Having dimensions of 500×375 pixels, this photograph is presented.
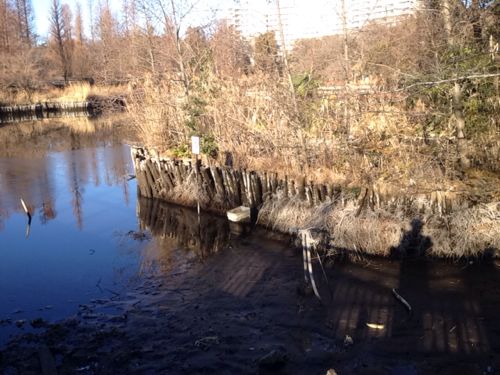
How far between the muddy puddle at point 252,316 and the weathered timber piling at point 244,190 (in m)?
1.10

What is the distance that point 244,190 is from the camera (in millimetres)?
11609

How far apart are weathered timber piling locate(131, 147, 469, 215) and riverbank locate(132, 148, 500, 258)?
0.02 m

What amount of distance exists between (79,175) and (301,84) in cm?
873

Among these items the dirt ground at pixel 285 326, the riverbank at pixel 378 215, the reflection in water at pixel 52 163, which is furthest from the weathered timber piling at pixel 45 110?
the dirt ground at pixel 285 326

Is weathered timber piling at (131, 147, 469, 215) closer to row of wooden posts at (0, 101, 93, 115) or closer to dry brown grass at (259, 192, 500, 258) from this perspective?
dry brown grass at (259, 192, 500, 258)

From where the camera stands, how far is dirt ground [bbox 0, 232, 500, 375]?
232 inches

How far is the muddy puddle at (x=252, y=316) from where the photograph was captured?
5926mm

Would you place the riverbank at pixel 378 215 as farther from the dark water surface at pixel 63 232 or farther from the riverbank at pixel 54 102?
the riverbank at pixel 54 102

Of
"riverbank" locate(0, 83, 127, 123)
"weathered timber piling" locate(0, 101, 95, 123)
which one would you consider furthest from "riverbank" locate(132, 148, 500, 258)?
"riverbank" locate(0, 83, 127, 123)

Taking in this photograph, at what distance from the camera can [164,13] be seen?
49.5 feet

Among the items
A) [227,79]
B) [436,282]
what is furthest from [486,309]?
[227,79]

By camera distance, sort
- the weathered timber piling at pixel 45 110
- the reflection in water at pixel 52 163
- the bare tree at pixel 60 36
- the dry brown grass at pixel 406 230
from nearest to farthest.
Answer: the dry brown grass at pixel 406 230 < the reflection in water at pixel 52 163 < the weathered timber piling at pixel 45 110 < the bare tree at pixel 60 36

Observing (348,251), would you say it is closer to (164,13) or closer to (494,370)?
(494,370)

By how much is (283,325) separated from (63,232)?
263 inches
